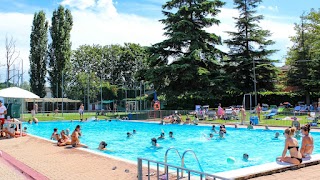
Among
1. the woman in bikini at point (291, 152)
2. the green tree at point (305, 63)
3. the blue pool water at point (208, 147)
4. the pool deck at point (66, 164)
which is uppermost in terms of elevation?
the green tree at point (305, 63)

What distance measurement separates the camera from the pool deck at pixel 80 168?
300 inches

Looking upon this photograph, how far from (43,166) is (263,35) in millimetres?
38048

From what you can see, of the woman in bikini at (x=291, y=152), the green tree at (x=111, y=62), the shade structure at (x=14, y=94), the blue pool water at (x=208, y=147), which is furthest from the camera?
the green tree at (x=111, y=62)

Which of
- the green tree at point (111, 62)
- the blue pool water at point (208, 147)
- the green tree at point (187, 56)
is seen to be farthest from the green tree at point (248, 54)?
the green tree at point (111, 62)

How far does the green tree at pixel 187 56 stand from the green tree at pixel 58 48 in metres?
23.2

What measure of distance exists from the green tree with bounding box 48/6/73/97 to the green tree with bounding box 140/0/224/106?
23.2 metres

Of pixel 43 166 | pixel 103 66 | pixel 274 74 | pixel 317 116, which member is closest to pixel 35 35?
pixel 103 66

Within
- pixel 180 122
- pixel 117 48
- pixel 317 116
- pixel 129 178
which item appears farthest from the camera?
pixel 117 48

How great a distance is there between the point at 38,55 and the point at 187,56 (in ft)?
104

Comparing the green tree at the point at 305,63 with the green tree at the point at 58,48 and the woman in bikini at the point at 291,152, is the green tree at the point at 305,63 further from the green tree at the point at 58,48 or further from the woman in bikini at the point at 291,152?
the green tree at the point at 58,48

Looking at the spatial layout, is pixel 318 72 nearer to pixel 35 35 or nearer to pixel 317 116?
pixel 317 116

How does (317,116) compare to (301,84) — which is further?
(301,84)

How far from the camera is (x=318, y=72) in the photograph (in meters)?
37.5

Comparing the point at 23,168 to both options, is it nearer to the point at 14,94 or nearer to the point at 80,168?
the point at 80,168
